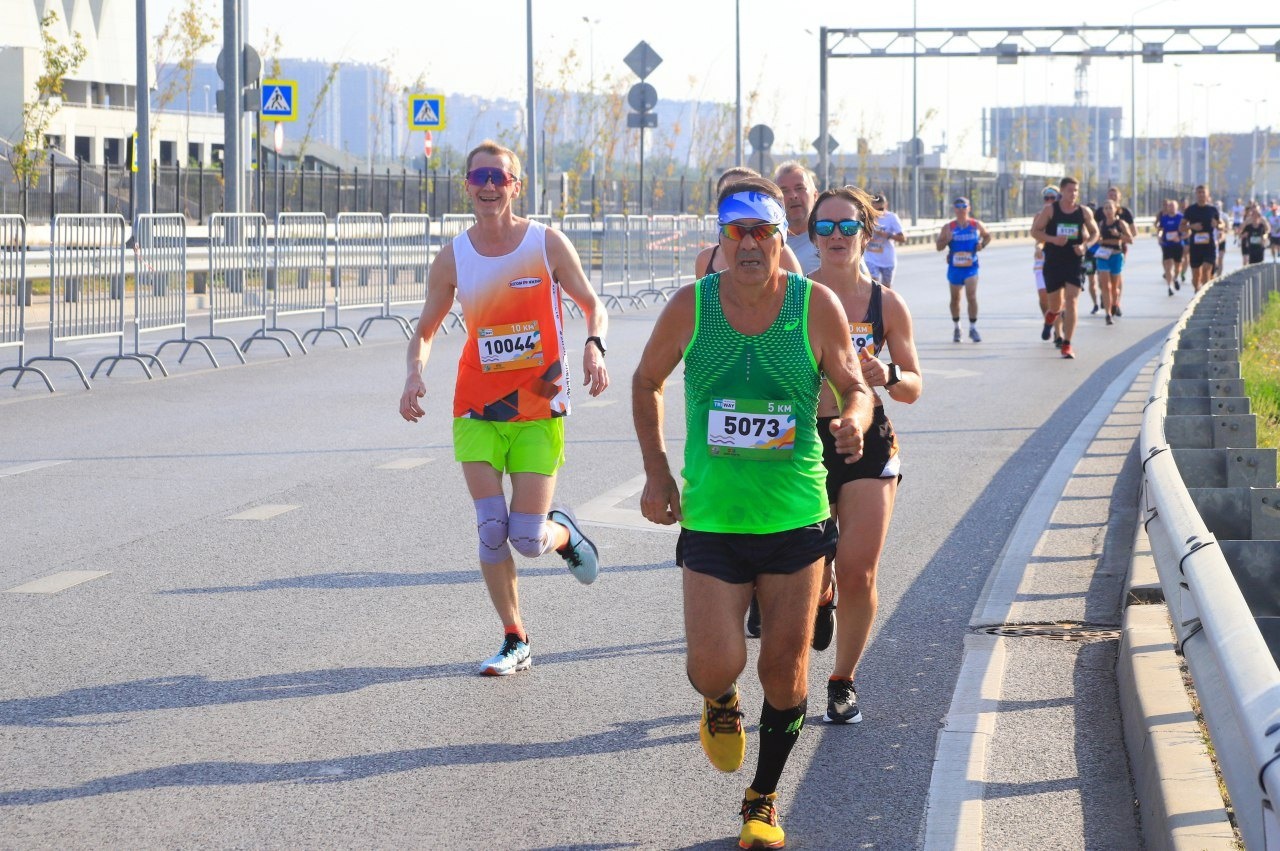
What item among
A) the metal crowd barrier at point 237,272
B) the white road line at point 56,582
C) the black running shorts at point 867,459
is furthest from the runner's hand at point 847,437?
the metal crowd barrier at point 237,272

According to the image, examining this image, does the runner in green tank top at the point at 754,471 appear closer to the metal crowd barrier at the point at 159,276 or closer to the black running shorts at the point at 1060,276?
the metal crowd barrier at the point at 159,276

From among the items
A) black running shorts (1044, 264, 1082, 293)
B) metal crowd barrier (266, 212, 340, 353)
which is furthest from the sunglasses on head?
metal crowd barrier (266, 212, 340, 353)

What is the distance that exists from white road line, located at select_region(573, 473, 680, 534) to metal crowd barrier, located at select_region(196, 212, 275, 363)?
29.2 ft

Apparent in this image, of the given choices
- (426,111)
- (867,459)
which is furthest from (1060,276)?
(426,111)

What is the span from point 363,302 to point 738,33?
90.5 feet

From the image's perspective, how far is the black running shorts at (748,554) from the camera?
474 centimetres

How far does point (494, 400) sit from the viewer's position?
6.67 metres

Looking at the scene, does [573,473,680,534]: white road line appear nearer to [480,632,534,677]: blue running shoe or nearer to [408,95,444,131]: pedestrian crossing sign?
[480,632,534,677]: blue running shoe

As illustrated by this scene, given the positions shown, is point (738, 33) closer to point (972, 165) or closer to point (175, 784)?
point (175, 784)

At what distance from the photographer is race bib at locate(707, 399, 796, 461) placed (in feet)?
15.5

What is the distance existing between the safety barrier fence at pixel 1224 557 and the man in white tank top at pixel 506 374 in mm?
2058

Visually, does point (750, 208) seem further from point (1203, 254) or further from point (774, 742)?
point (1203, 254)

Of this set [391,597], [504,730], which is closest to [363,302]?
[391,597]

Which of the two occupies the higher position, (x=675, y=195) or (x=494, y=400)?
(x=675, y=195)
